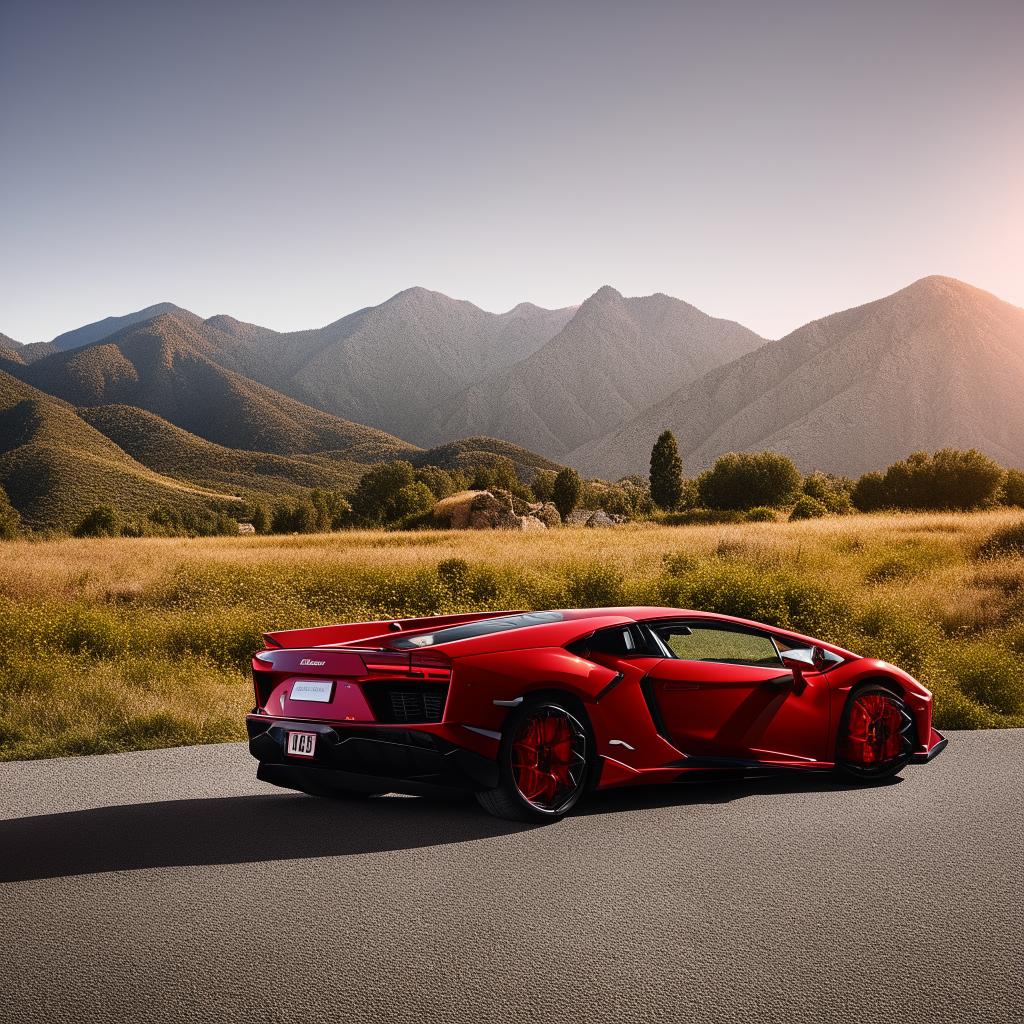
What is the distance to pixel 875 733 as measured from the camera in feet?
25.5

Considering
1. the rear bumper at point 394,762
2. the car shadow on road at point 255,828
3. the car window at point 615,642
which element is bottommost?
the car shadow on road at point 255,828

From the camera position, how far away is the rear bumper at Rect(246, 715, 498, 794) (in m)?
6.01

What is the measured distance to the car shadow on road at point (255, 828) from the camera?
228 inches

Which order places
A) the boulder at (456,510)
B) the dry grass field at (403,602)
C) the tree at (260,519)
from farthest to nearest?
the tree at (260,519)
the boulder at (456,510)
the dry grass field at (403,602)

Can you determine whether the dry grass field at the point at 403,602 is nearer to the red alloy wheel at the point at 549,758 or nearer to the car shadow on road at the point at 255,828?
the car shadow on road at the point at 255,828

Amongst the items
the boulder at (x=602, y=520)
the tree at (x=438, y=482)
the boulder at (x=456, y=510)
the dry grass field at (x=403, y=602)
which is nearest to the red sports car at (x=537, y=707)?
the dry grass field at (x=403, y=602)

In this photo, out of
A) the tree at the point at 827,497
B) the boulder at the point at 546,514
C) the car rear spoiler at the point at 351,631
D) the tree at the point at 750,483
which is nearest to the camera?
the car rear spoiler at the point at 351,631

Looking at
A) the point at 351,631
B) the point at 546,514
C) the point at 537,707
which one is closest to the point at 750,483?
the point at 546,514

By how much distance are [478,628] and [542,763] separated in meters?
0.99

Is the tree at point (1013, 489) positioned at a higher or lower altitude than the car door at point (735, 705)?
higher

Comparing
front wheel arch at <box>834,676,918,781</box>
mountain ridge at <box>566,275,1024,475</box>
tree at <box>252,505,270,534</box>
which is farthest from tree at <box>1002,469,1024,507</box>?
mountain ridge at <box>566,275,1024,475</box>

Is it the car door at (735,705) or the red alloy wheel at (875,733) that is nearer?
the car door at (735,705)

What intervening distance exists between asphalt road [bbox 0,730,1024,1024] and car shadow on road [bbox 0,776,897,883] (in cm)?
3

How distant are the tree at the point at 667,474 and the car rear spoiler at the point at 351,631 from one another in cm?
7516
